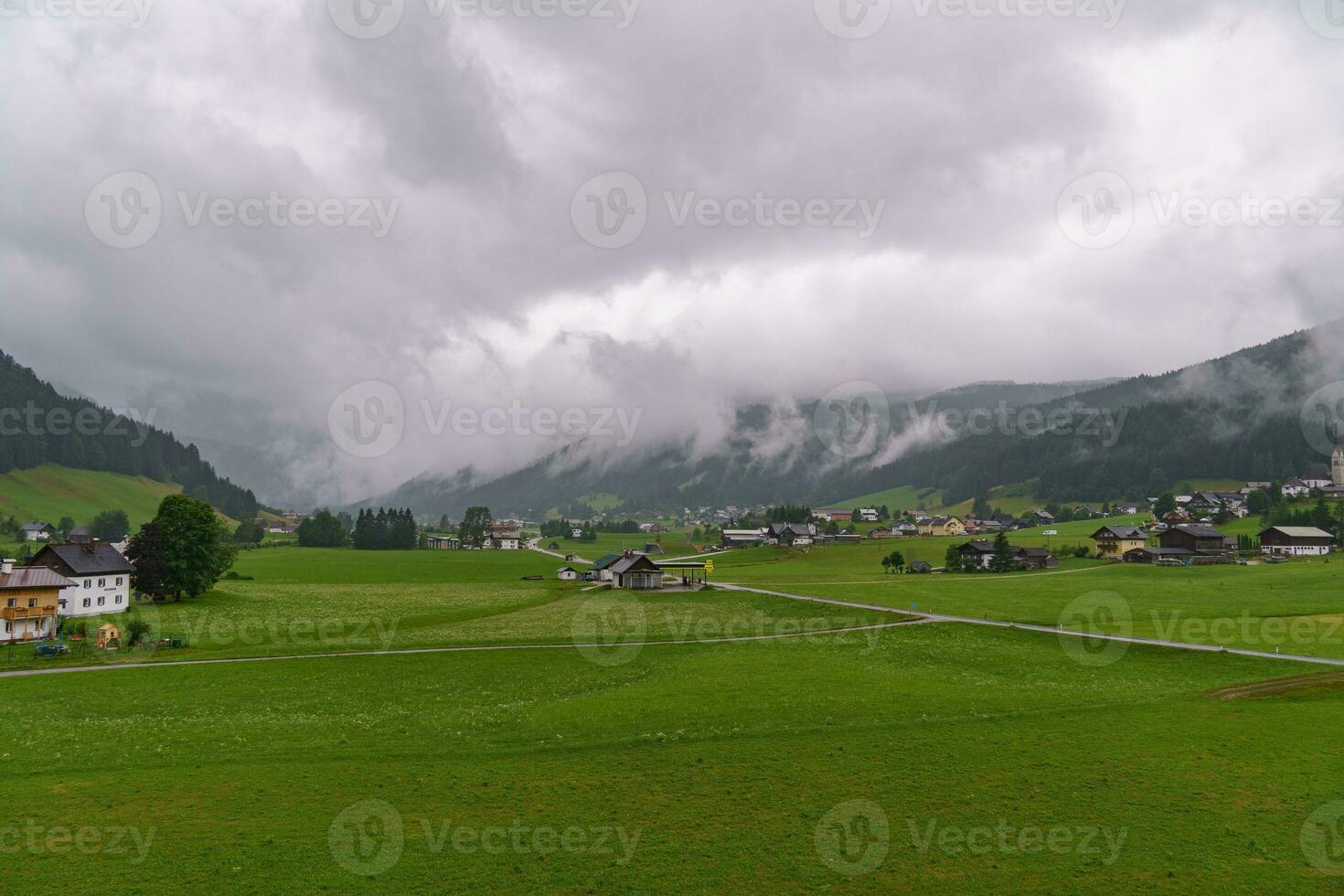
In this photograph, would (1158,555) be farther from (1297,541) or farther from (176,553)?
(176,553)

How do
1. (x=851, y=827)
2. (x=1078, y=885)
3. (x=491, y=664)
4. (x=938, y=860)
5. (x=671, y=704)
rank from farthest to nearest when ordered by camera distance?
(x=491, y=664)
(x=671, y=704)
(x=851, y=827)
(x=938, y=860)
(x=1078, y=885)

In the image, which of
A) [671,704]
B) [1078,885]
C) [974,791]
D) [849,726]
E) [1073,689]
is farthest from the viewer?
[1073,689]

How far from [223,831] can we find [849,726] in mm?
25609

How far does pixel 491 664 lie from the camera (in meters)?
47.9

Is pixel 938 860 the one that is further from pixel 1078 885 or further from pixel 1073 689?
pixel 1073 689

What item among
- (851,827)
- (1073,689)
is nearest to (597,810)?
(851,827)
